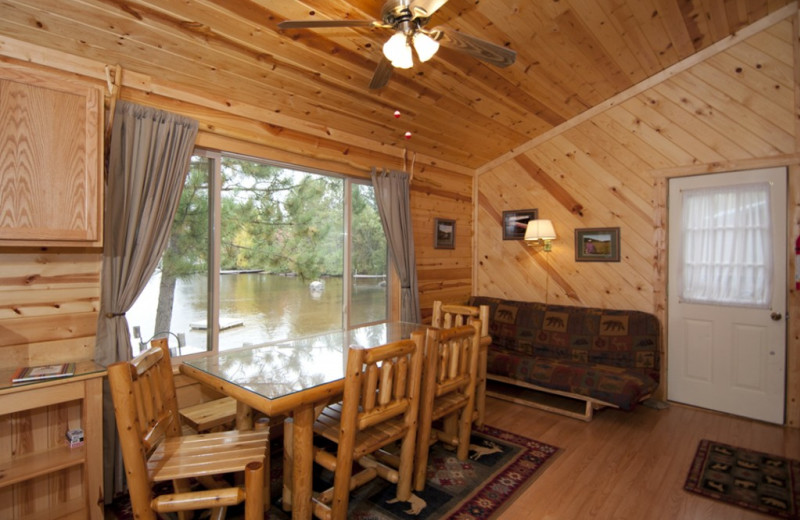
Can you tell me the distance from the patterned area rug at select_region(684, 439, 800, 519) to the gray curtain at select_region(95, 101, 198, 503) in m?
3.30

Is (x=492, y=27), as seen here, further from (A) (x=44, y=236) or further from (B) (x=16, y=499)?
(B) (x=16, y=499)

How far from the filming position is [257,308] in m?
3.10

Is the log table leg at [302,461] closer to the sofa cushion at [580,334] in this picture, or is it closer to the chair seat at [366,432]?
the chair seat at [366,432]

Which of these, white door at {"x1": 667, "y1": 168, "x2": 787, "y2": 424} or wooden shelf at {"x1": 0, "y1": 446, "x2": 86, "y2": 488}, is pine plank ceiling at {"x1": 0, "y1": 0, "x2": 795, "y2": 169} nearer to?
white door at {"x1": 667, "y1": 168, "x2": 787, "y2": 424}

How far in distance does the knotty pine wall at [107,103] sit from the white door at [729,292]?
2578 millimetres

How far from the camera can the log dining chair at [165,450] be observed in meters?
1.41

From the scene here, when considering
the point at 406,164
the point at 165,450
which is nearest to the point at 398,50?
the point at 165,450

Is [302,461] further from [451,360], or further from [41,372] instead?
[41,372]

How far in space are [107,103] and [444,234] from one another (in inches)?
127

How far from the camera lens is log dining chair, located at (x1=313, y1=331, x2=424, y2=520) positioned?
1771 mm

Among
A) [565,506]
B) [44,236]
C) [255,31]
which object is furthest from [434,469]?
[255,31]

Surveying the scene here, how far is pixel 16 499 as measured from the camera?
1965mm

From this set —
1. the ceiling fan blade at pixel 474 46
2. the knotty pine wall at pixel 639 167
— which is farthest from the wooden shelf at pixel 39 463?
the knotty pine wall at pixel 639 167

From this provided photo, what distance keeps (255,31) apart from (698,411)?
14.6ft
